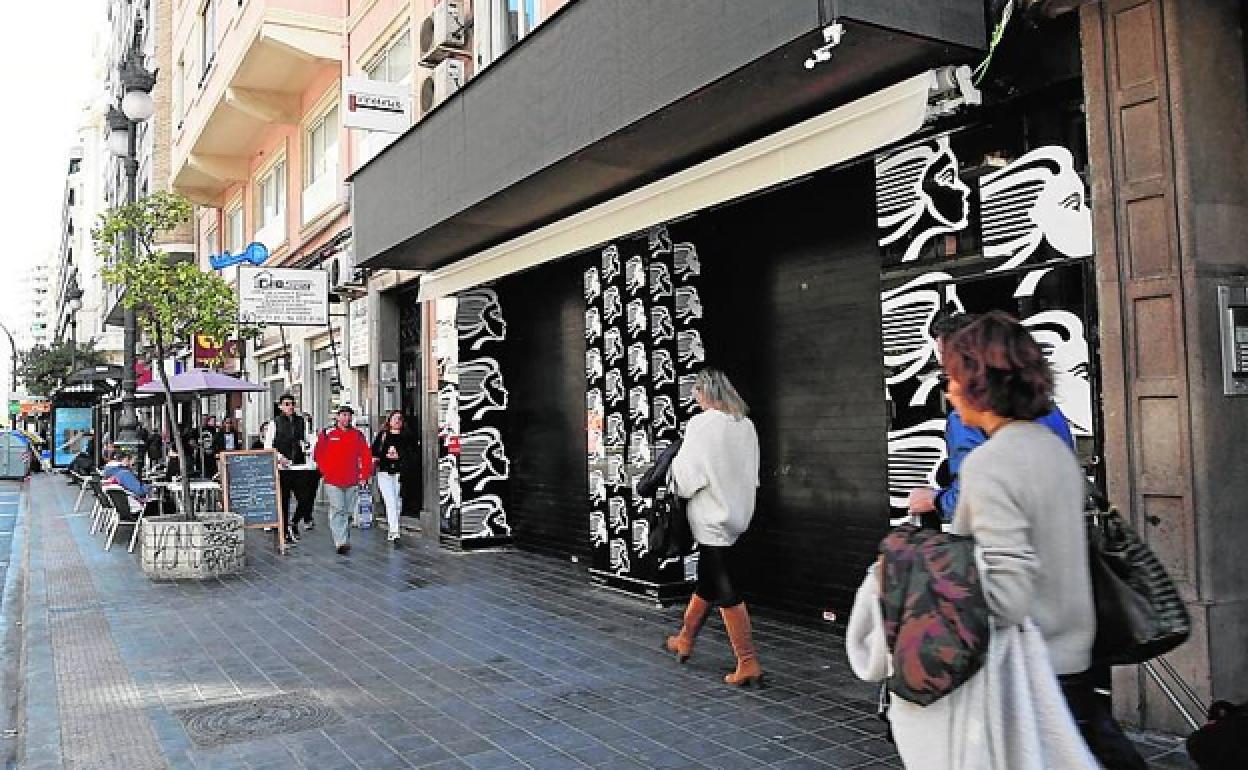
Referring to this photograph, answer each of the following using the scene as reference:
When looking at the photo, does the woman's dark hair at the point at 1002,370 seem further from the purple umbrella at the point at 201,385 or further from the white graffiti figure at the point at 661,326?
the purple umbrella at the point at 201,385

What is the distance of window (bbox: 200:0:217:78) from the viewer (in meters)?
22.5

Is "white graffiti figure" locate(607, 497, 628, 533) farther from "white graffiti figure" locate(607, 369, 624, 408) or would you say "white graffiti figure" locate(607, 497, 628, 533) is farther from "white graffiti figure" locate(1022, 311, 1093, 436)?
"white graffiti figure" locate(1022, 311, 1093, 436)

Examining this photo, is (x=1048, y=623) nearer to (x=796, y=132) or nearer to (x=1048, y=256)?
(x=1048, y=256)

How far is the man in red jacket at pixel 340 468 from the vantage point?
37.5 ft

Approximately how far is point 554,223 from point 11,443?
30.1 meters

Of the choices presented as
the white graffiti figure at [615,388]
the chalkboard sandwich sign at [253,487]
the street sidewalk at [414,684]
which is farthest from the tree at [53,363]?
the white graffiti figure at [615,388]

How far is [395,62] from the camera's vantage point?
14586mm

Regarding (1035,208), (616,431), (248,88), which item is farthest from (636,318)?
(248,88)

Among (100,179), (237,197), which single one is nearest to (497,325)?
(237,197)

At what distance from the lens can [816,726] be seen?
491cm

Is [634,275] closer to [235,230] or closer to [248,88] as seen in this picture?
[248,88]

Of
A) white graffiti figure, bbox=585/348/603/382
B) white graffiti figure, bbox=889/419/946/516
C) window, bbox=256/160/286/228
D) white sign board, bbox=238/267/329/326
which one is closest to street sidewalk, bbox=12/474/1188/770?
white graffiti figure, bbox=889/419/946/516

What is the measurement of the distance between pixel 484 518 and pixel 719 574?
6.31 metres

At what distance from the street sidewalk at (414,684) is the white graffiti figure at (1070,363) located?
1.52 metres
